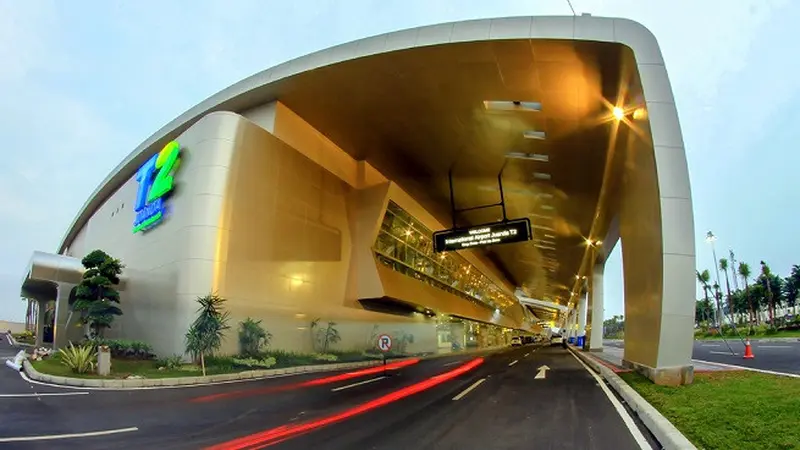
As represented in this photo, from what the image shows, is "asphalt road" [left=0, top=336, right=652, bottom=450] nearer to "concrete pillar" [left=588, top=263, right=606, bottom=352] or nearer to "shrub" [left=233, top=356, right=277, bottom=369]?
"shrub" [left=233, top=356, right=277, bottom=369]

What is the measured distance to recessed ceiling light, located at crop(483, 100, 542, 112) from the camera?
16.9 m

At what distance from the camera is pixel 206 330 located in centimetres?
1678

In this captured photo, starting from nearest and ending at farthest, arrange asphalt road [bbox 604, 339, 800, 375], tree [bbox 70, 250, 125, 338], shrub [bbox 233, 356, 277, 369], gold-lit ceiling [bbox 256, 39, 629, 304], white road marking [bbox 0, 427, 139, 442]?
white road marking [bbox 0, 427, 139, 442]
gold-lit ceiling [bbox 256, 39, 629, 304]
asphalt road [bbox 604, 339, 800, 375]
shrub [bbox 233, 356, 277, 369]
tree [bbox 70, 250, 125, 338]

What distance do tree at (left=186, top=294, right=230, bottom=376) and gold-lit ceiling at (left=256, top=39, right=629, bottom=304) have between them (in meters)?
8.87

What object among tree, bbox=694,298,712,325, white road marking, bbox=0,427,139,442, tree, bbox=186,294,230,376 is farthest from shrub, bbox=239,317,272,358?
tree, bbox=694,298,712,325

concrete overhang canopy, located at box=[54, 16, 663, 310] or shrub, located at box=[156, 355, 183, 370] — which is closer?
concrete overhang canopy, located at box=[54, 16, 663, 310]

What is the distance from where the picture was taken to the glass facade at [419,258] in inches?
1163

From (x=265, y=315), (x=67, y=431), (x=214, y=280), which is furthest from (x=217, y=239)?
(x=67, y=431)

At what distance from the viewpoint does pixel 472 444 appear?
643 centimetres

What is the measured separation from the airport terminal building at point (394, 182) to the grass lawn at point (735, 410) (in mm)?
1518

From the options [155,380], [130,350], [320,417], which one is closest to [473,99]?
[320,417]

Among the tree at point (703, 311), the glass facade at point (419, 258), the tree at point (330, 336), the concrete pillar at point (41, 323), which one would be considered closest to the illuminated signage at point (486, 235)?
the glass facade at point (419, 258)

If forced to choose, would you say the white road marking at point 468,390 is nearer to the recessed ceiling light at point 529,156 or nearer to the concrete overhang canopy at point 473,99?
the concrete overhang canopy at point 473,99

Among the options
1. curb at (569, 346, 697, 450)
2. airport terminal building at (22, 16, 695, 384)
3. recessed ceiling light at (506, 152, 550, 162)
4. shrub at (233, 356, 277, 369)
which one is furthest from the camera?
recessed ceiling light at (506, 152, 550, 162)
